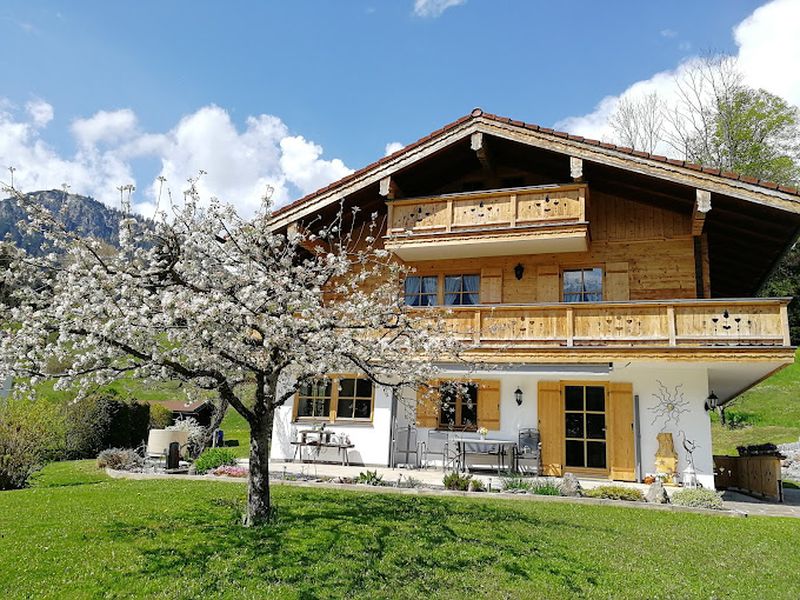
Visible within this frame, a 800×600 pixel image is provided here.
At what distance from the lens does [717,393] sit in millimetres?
17016

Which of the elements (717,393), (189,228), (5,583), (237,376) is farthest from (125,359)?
(717,393)

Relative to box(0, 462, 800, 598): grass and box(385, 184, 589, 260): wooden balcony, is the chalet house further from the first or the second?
box(0, 462, 800, 598): grass

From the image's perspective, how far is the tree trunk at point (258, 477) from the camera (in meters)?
7.27

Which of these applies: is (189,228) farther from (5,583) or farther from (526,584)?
(526,584)

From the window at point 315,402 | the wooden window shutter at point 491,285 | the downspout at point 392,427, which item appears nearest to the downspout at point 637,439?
the wooden window shutter at point 491,285

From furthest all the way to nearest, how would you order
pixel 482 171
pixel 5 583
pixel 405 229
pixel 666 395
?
1. pixel 482 171
2. pixel 405 229
3. pixel 666 395
4. pixel 5 583

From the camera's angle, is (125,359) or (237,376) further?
(237,376)

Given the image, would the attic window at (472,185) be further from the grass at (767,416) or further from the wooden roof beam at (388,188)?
the grass at (767,416)

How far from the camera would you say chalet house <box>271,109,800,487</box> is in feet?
39.8

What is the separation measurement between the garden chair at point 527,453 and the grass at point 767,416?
464 inches

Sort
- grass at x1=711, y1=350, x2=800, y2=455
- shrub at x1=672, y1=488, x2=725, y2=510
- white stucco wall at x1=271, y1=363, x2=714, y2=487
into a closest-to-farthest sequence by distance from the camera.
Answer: shrub at x1=672, y1=488, x2=725, y2=510
white stucco wall at x1=271, y1=363, x2=714, y2=487
grass at x1=711, y1=350, x2=800, y2=455

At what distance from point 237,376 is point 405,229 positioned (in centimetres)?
789

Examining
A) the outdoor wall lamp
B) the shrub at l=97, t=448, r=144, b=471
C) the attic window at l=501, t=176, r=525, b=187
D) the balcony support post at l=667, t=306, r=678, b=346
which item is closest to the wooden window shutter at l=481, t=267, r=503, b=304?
the outdoor wall lamp

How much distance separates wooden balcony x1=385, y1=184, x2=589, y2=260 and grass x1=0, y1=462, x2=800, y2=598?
658cm
